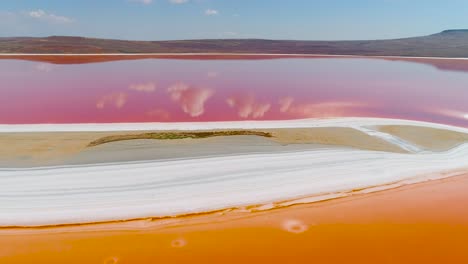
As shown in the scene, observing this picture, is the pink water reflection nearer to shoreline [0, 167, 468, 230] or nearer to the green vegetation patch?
the green vegetation patch

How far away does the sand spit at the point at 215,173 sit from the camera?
9102 millimetres

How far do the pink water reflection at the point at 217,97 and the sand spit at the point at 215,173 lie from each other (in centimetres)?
361

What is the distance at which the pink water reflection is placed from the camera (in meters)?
18.7

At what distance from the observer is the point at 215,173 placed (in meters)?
10.9

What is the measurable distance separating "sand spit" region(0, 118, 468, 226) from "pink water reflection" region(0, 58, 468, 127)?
11.8ft

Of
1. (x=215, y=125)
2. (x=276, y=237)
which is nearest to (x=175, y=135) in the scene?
(x=215, y=125)

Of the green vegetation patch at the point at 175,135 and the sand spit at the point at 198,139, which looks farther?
the green vegetation patch at the point at 175,135

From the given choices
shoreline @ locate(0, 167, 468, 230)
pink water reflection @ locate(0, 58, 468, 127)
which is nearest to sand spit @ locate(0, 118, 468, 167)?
pink water reflection @ locate(0, 58, 468, 127)

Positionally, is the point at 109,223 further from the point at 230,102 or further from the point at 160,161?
the point at 230,102

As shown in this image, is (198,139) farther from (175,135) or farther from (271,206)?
(271,206)

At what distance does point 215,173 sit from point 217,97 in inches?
500

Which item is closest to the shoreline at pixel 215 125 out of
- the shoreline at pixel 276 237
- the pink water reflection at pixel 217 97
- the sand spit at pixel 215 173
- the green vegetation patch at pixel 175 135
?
the sand spit at pixel 215 173

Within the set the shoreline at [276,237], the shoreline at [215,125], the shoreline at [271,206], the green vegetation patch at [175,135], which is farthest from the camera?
the shoreline at [215,125]

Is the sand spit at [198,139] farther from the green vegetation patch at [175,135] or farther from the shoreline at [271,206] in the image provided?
the shoreline at [271,206]
